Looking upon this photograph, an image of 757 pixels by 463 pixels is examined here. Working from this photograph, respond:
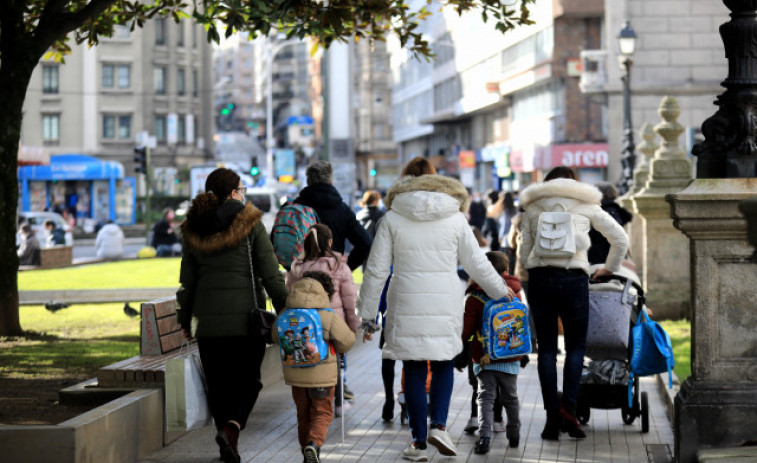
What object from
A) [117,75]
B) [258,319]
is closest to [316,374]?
[258,319]

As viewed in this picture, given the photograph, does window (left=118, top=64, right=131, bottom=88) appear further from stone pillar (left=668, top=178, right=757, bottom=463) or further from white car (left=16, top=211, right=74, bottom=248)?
stone pillar (left=668, top=178, right=757, bottom=463)

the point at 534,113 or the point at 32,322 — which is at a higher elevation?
the point at 534,113

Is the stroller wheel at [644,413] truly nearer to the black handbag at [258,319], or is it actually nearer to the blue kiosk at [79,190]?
the black handbag at [258,319]

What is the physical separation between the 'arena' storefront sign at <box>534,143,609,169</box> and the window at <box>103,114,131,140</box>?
98.9 ft

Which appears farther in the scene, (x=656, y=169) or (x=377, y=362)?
(x=656, y=169)

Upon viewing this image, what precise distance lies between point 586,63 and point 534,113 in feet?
62.4

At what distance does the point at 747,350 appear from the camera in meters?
7.86

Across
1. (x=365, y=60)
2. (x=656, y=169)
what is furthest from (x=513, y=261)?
(x=365, y=60)

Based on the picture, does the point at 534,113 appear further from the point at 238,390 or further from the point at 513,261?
the point at 238,390

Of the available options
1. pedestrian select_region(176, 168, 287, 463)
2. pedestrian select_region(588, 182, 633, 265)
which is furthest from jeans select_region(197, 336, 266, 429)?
pedestrian select_region(588, 182, 633, 265)

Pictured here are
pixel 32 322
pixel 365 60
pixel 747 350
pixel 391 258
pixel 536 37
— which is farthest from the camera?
pixel 365 60

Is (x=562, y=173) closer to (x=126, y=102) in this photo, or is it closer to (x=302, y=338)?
(x=302, y=338)

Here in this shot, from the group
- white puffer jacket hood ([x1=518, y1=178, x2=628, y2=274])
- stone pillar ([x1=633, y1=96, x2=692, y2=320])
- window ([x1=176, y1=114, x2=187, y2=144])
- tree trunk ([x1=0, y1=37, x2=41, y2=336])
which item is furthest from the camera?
window ([x1=176, y1=114, x2=187, y2=144])

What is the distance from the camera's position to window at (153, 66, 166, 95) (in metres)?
78.8
